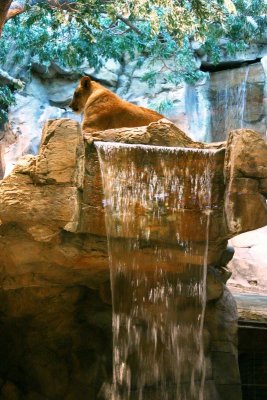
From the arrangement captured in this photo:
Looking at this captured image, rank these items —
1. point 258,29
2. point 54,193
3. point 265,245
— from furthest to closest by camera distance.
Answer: point 258,29, point 265,245, point 54,193

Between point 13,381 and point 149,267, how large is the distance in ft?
9.31

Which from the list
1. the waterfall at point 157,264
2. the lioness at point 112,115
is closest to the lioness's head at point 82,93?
the lioness at point 112,115

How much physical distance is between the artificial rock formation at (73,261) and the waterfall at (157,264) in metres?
0.13

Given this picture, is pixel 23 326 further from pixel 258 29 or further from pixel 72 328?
pixel 258 29

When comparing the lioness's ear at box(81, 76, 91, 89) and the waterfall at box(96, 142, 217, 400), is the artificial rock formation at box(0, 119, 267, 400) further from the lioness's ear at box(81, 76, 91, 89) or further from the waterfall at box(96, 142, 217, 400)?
the lioness's ear at box(81, 76, 91, 89)

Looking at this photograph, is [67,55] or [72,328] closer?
[72,328]

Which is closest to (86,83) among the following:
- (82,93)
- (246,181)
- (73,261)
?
(82,93)

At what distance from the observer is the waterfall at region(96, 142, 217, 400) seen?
19.5ft

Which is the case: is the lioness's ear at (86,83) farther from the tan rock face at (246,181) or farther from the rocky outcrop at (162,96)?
the rocky outcrop at (162,96)

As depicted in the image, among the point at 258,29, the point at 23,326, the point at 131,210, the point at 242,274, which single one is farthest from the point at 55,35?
the point at 131,210

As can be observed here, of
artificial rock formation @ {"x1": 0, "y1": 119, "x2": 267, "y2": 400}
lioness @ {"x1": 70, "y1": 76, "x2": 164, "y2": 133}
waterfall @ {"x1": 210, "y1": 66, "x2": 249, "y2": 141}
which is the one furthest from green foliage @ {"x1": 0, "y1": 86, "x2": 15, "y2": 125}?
waterfall @ {"x1": 210, "y1": 66, "x2": 249, "y2": 141}

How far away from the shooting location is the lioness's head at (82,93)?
29.8 ft

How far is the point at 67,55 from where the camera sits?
13734 millimetres

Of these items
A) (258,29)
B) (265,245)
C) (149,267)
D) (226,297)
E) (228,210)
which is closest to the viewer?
(228,210)
